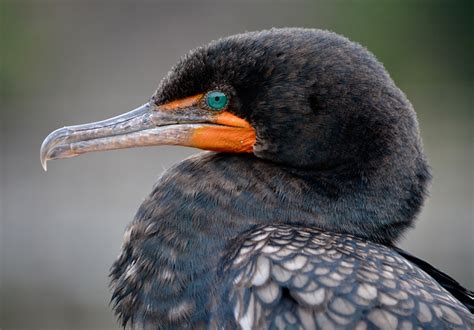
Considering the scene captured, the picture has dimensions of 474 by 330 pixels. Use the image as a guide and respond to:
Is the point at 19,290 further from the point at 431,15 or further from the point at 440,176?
the point at 431,15

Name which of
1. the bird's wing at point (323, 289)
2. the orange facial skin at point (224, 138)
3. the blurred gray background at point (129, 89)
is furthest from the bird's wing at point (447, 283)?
the blurred gray background at point (129, 89)

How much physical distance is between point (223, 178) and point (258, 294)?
635mm

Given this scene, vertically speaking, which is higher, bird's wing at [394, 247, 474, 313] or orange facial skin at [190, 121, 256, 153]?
orange facial skin at [190, 121, 256, 153]

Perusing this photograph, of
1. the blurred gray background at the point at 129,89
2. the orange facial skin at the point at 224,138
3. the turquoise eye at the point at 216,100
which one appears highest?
the turquoise eye at the point at 216,100

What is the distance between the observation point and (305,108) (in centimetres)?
399

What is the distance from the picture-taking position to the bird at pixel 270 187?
12.3 feet

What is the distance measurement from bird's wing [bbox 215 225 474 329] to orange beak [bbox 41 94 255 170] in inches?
21.9

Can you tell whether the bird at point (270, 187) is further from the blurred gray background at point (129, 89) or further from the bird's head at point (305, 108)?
the blurred gray background at point (129, 89)

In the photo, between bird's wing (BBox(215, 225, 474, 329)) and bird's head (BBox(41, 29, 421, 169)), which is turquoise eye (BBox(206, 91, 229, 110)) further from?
bird's wing (BBox(215, 225, 474, 329))

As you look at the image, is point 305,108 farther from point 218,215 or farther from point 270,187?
point 218,215

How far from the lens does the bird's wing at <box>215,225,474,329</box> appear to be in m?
3.59

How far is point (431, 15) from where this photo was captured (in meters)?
13.4

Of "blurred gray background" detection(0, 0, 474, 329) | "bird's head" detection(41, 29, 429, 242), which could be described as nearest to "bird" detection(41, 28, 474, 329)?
"bird's head" detection(41, 29, 429, 242)

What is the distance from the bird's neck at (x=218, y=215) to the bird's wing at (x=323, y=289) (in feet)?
0.46
